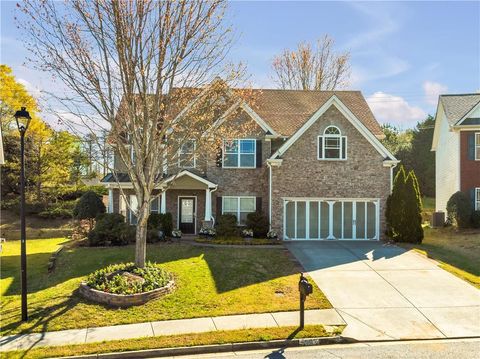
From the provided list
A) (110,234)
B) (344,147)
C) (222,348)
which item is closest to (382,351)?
(222,348)

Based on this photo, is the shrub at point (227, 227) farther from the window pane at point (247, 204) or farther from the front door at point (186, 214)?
the front door at point (186, 214)

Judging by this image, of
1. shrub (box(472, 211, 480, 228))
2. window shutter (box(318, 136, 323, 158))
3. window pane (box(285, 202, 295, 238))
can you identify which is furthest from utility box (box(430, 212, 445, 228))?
window pane (box(285, 202, 295, 238))

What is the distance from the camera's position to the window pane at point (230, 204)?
24500 mm

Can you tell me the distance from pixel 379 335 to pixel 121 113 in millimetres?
9964

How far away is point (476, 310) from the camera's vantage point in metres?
12.3

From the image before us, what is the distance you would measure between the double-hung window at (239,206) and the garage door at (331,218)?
2466 millimetres

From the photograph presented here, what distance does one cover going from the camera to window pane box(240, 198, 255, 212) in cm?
2452

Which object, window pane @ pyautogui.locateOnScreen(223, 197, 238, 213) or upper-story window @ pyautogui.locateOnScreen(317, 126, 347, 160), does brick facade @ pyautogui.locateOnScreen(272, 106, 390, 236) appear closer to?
upper-story window @ pyautogui.locateOnScreen(317, 126, 347, 160)

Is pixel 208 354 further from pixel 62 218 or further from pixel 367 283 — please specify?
pixel 62 218

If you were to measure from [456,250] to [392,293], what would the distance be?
888 centimetres

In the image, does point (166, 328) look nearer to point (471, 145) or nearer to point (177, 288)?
point (177, 288)

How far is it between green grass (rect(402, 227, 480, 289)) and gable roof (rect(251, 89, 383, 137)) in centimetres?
700

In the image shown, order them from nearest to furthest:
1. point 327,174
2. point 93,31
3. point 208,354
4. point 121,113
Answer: point 208,354 → point 93,31 → point 121,113 → point 327,174

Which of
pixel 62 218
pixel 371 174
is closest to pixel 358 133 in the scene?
pixel 371 174
